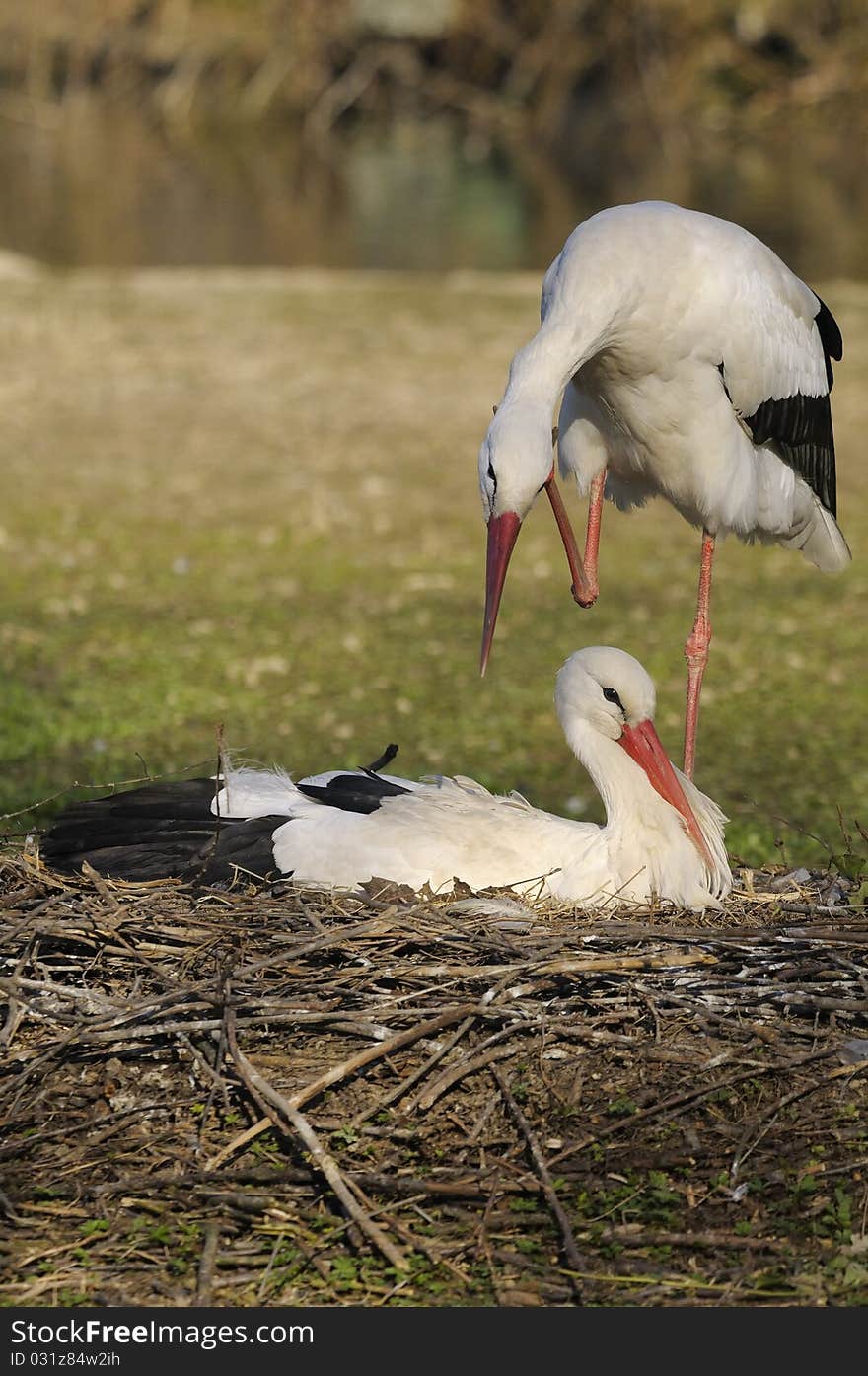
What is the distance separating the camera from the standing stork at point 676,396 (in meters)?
5.07

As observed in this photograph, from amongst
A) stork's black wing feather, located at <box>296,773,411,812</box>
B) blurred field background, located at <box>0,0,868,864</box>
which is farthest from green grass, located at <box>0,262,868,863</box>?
stork's black wing feather, located at <box>296,773,411,812</box>

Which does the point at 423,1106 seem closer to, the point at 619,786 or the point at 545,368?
the point at 619,786

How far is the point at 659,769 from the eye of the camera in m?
5.18

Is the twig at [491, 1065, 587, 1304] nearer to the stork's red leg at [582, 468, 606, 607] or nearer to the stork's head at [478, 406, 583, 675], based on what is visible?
the stork's head at [478, 406, 583, 675]

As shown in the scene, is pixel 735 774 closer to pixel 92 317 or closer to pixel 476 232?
pixel 92 317

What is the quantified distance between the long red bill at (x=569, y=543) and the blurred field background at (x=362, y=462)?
1.34 meters

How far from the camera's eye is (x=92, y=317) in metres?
17.8

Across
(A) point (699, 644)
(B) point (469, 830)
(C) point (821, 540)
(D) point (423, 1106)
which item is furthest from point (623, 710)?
(C) point (821, 540)

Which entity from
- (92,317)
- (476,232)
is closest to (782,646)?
(92,317)

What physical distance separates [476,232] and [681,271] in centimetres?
2021

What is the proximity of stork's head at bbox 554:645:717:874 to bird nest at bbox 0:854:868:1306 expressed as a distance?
56cm

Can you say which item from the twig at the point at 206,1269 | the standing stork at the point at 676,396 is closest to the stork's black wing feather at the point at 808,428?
the standing stork at the point at 676,396

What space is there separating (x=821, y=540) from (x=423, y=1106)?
11.2 ft

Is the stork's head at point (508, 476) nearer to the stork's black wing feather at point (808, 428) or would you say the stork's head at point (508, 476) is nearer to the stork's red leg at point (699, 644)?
the stork's black wing feather at point (808, 428)
